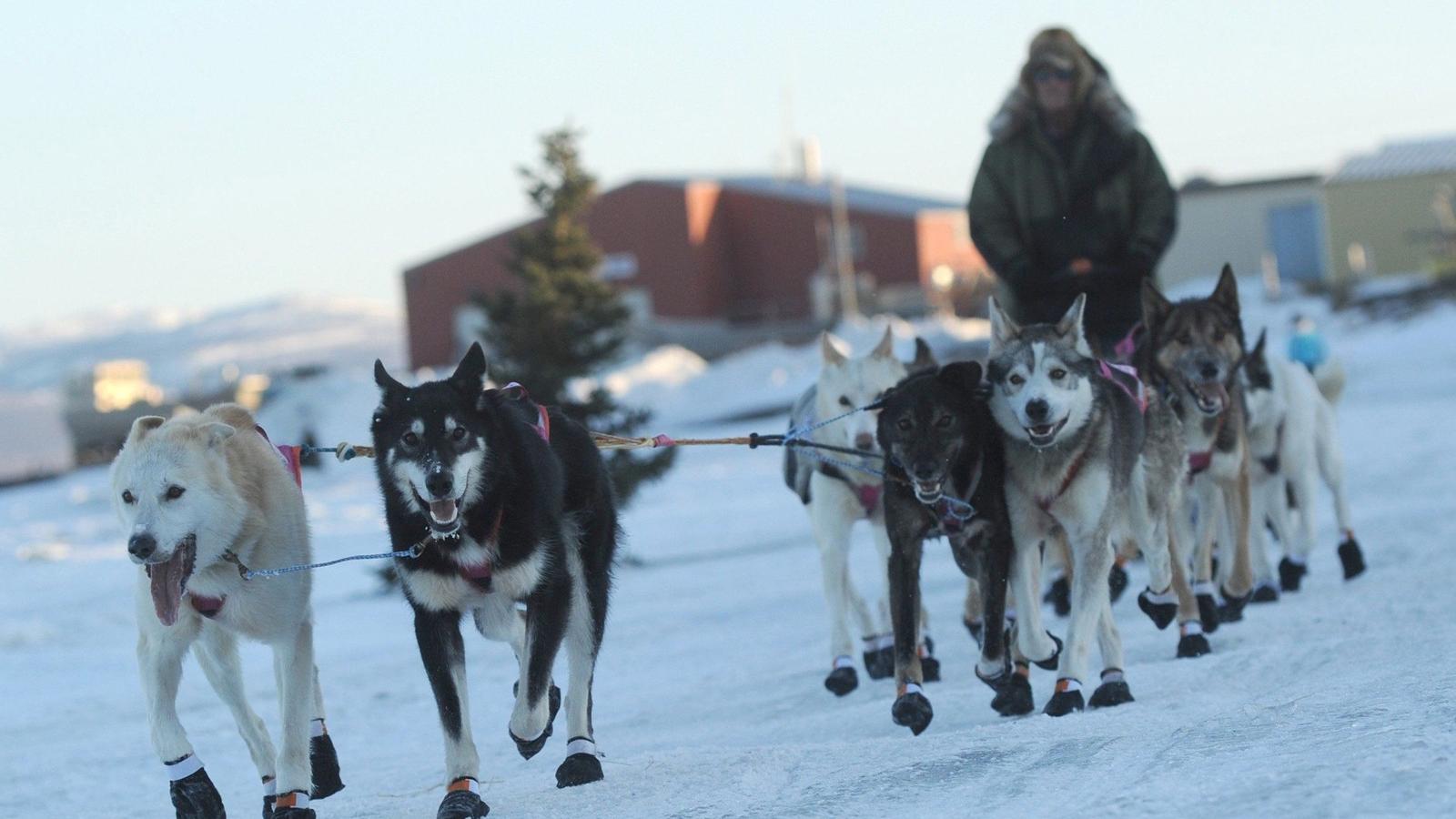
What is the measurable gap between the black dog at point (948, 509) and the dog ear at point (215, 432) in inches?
76.8

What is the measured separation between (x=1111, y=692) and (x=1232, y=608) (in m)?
2.06

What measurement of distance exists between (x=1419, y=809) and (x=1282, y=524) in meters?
5.42

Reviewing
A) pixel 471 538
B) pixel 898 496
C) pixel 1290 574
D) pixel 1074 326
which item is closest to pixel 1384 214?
pixel 1290 574

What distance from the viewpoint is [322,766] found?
5312mm

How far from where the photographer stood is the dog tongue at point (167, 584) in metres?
4.85

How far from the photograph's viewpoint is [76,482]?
97.3 feet

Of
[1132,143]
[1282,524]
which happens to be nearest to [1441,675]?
[1132,143]

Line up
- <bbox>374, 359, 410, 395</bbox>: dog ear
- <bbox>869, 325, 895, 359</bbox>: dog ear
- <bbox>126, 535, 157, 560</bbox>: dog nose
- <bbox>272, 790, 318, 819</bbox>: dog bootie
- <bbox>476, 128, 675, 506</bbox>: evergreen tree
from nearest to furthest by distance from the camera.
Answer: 1. <bbox>126, 535, 157, 560</bbox>: dog nose
2. <bbox>272, 790, 318, 819</bbox>: dog bootie
3. <bbox>374, 359, 410, 395</bbox>: dog ear
4. <bbox>869, 325, 895, 359</bbox>: dog ear
5. <bbox>476, 128, 675, 506</bbox>: evergreen tree

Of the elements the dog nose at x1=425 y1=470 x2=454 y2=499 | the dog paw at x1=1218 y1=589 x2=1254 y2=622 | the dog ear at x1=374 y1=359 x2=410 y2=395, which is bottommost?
the dog paw at x1=1218 y1=589 x2=1254 y2=622

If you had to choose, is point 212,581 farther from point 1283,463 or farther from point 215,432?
point 1283,463

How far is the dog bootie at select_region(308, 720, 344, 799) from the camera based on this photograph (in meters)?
5.31

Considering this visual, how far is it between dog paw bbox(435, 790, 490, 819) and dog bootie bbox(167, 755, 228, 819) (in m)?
0.65

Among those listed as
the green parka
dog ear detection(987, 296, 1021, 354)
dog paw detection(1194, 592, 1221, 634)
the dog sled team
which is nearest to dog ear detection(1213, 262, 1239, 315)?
the dog sled team

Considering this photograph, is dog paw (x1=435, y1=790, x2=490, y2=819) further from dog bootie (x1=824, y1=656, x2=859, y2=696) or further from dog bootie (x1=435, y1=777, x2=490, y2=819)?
dog bootie (x1=824, y1=656, x2=859, y2=696)
